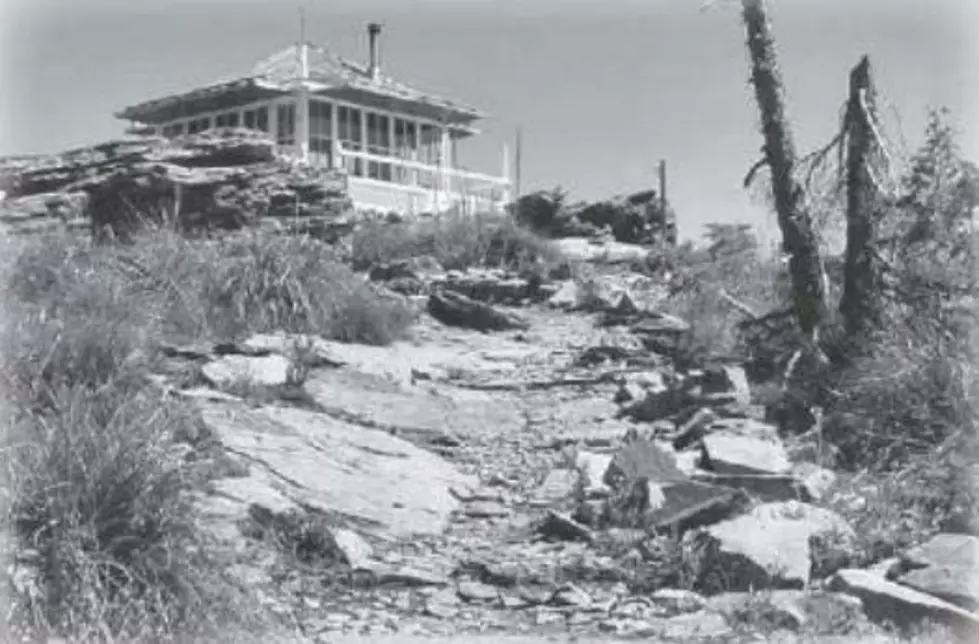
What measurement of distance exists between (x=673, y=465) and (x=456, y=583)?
7.65ft

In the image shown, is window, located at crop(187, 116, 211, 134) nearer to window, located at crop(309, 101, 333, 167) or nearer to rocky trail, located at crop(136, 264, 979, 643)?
window, located at crop(309, 101, 333, 167)

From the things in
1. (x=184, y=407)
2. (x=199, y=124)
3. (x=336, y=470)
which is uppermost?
(x=199, y=124)

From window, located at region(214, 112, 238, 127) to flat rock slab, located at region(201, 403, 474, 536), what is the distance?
28511mm

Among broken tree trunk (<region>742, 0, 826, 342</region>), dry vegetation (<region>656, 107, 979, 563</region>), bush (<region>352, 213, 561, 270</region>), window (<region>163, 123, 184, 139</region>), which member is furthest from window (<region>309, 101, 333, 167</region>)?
broken tree trunk (<region>742, 0, 826, 342</region>)

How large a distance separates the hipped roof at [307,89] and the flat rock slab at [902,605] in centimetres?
2979

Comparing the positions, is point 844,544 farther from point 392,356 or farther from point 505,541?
point 392,356

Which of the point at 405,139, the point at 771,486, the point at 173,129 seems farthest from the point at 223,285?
the point at 405,139

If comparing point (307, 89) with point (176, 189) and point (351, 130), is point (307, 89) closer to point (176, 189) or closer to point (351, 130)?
point (351, 130)

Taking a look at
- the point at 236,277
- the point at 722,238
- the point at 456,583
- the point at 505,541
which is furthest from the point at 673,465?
the point at 722,238

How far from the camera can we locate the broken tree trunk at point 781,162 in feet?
45.2

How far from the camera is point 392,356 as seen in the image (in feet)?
44.4

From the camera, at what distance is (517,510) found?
366 inches

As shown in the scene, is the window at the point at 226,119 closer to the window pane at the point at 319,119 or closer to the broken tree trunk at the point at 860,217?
the window pane at the point at 319,119

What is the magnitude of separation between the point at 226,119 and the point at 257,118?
0.90 metres
